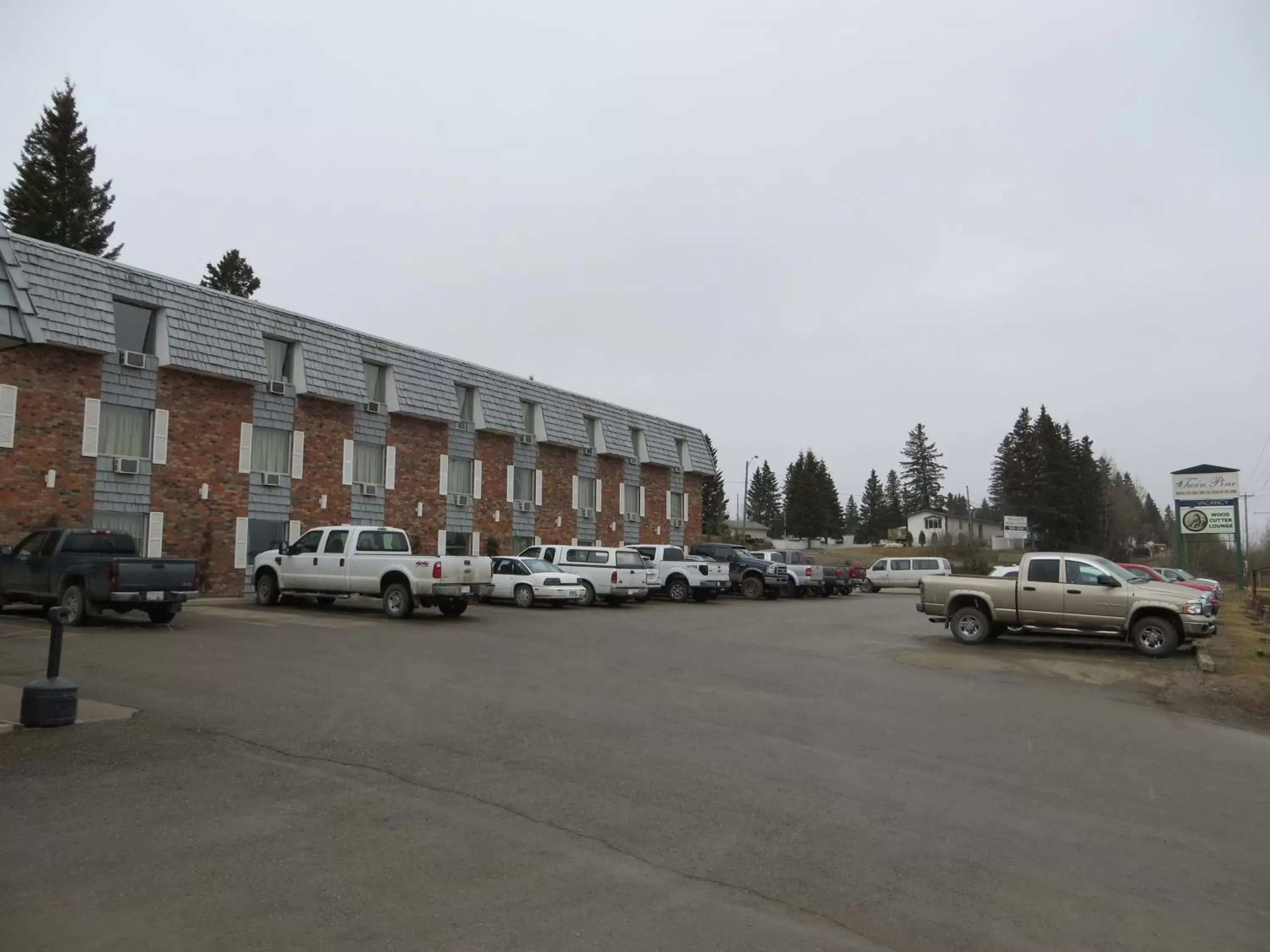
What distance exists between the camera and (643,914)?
4445 millimetres

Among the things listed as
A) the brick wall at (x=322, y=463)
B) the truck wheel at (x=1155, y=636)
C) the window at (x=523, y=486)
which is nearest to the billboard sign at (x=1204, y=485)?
the window at (x=523, y=486)

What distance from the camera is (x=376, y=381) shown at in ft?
104

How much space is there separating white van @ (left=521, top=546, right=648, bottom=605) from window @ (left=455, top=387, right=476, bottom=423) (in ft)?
31.3

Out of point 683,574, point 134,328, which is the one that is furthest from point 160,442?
point 683,574

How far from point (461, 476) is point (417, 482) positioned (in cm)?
233

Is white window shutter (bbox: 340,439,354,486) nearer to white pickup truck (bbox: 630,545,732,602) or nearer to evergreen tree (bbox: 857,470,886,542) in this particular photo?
white pickup truck (bbox: 630,545,732,602)

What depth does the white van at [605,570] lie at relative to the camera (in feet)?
85.9

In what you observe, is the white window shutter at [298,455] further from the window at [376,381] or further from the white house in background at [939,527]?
the white house in background at [939,527]

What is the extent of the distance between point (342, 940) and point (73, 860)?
2.02 meters

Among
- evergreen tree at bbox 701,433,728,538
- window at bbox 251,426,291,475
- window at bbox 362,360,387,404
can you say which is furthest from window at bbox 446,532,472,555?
evergreen tree at bbox 701,433,728,538

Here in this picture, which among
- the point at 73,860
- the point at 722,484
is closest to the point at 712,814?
the point at 73,860

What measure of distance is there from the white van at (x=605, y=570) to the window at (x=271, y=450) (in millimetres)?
8212

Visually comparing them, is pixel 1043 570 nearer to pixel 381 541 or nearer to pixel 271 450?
pixel 381 541

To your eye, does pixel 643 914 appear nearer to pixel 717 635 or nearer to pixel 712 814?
pixel 712 814
